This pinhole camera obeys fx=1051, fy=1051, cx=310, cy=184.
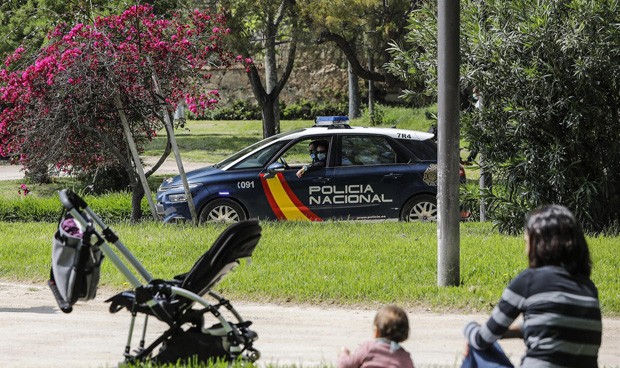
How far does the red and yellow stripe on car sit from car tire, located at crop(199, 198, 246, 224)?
1.66ft

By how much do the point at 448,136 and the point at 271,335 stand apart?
2.86m

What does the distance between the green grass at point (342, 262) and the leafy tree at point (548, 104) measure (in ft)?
3.06

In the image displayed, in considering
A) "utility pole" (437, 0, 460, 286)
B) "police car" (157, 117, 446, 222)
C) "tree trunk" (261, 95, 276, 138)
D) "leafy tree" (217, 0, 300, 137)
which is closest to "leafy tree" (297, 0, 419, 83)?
"leafy tree" (217, 0, 300, 137)

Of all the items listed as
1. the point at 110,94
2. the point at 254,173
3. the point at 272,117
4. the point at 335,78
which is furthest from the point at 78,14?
the point at 335,78

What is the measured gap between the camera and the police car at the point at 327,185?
15820 mm

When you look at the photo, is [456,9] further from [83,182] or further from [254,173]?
[83,182]

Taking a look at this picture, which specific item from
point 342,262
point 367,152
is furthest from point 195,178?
point 342,262

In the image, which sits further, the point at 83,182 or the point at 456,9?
the point at 83,182

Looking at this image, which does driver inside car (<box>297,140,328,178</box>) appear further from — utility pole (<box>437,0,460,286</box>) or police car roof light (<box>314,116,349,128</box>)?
utility pole (<box>437,0,460,286</box>)

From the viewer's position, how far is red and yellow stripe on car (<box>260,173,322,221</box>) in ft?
52.2

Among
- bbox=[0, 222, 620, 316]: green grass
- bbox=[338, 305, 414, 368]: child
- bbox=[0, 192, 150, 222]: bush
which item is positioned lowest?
bbox=[0, 192, 150, 222]: bush

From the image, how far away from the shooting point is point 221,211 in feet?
52.0

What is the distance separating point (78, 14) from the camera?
55.1 feet

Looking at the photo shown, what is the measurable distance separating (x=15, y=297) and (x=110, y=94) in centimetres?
537
